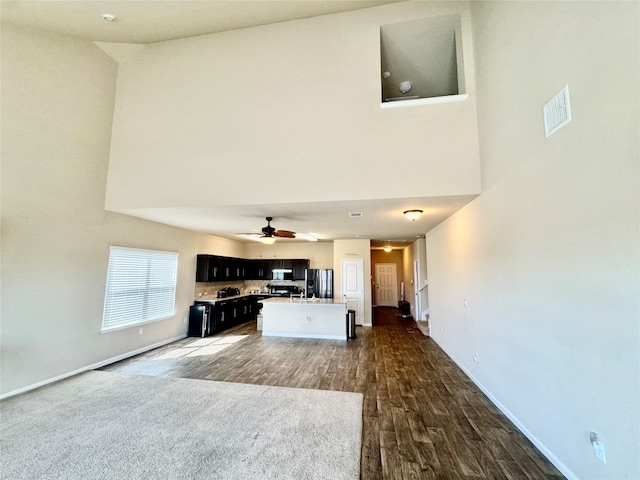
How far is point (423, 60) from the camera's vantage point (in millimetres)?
4848

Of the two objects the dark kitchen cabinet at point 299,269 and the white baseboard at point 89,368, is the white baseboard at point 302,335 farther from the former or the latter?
the dark kitchen cabinet at point 299,269

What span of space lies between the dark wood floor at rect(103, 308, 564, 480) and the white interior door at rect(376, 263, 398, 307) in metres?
5.01

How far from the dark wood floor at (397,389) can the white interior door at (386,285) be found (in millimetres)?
5006

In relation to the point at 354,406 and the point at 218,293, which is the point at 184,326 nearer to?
the point at 218,293

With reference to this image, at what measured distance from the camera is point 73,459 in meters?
2.26

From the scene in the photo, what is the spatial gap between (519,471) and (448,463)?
53 cm

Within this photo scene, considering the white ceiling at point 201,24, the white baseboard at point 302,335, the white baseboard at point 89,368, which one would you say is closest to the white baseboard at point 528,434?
the white ceiling at point 201,24

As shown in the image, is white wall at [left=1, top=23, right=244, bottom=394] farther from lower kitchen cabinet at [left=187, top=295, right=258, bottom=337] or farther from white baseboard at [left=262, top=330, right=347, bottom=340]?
white baseboard at [left=262, top=330, right=347, bottom=340]

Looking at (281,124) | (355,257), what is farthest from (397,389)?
(355,257)

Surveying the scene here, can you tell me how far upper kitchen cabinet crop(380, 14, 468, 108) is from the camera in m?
3.90

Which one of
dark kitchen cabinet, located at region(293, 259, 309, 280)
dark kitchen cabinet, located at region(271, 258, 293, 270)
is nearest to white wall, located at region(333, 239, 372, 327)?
dark kitchen cabinet, located at region(293, 259, 309, 280)

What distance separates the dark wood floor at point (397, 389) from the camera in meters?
2.22

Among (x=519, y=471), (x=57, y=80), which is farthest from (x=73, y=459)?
(x=57, y=80)

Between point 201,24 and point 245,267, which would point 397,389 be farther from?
point 245,267
